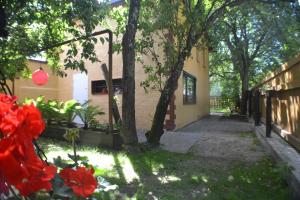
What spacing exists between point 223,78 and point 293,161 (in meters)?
34.1

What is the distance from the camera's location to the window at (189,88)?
56.0 feet

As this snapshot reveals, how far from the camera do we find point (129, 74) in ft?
29.4

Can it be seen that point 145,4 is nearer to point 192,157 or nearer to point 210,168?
point 192,157

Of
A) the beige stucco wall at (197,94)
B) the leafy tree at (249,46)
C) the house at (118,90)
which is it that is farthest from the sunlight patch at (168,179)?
the leafy tree at (249,46)

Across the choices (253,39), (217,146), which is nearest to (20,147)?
(217,146)

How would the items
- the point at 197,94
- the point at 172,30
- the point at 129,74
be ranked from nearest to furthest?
1. the point at 129,74
2. the point at 172,30
3. the point at 197,94

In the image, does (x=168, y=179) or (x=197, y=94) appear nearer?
(x=168, y=179)

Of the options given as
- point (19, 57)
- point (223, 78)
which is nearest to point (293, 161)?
point (19, 57)

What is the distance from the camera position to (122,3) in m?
16.1

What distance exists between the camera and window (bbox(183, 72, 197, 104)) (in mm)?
17078

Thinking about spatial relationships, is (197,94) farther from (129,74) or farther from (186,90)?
(129,74)

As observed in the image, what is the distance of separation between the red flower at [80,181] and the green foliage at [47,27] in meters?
4.76

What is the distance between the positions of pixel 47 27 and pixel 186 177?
503cm

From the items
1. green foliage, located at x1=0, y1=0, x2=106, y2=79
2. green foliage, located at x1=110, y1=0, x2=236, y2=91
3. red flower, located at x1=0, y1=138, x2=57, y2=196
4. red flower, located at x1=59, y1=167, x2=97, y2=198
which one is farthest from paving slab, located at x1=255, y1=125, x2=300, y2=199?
red flower, located at x1=0, y1=138, x2=57, y2=196
